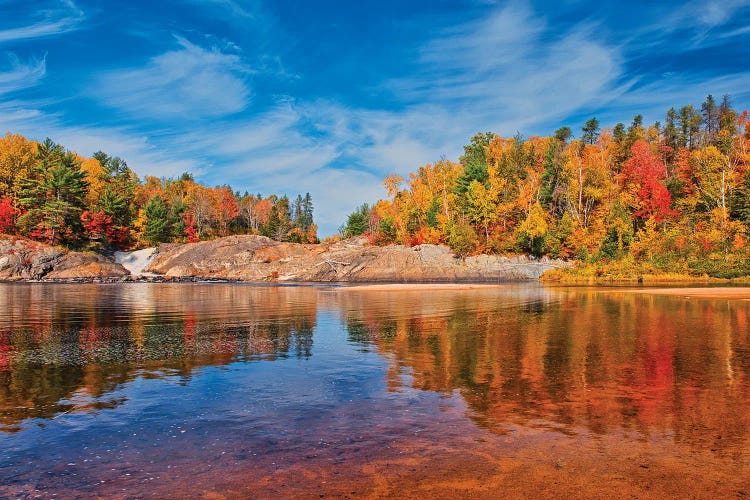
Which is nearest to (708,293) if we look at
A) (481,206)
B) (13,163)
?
(481,206)

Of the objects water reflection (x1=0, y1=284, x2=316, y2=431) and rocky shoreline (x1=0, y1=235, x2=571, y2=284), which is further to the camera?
rocky shoreline (x1=0, y1=235, x2=571, y2=284)

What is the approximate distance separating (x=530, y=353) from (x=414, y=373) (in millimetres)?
4708

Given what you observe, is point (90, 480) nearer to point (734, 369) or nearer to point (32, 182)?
point (734, 369)

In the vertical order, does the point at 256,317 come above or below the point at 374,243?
below

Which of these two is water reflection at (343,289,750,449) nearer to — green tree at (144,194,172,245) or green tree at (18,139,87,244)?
green tree at (18,139,87,244)

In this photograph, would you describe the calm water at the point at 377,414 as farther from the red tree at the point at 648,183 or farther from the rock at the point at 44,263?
the red tree at the point at 648,183

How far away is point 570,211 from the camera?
90.5 m

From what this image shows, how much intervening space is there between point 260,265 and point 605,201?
68.3m

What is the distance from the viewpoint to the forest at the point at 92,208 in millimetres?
85875

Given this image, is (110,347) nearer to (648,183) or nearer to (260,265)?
(260,265)

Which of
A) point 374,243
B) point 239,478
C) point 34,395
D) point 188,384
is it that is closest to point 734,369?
point 239,478

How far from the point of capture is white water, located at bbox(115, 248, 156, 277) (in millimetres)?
94800

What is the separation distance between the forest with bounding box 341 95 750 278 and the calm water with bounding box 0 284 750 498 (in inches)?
2340

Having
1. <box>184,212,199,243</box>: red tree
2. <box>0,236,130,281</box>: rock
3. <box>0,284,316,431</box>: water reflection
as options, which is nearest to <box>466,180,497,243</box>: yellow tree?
<box>0,236,130,281</box>: rock
